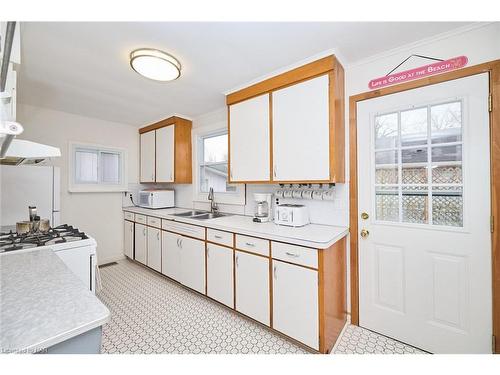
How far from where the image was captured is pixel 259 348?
5.52 feet

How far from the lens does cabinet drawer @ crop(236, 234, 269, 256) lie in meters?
1.84

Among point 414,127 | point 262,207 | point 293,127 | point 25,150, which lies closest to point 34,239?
point 25,150

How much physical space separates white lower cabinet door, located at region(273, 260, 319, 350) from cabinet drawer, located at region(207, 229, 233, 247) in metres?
0.53

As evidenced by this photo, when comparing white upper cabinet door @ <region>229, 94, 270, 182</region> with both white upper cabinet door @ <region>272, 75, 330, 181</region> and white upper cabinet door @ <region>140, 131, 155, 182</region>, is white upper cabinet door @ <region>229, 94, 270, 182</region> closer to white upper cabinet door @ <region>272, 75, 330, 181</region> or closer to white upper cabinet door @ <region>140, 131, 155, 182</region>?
white upper cabinet door @ <region>272, 75, 330, 181</region>

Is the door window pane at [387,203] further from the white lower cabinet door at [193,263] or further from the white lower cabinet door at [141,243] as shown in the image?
the white lower cabinet door at [141,243]

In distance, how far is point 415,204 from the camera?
171 cm

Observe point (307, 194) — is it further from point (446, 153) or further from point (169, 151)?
point (169, 151)

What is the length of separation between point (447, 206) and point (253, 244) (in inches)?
59.2

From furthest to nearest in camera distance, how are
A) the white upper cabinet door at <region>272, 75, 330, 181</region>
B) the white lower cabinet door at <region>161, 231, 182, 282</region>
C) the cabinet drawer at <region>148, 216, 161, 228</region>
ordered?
the cabinet drawer at <region>148, 216, 161, 228</region> < the white lower cabinet door at <region>161, 231, 182, 282</region> < the white upper cabinet door at <region>272, 75, 330, 181</region>

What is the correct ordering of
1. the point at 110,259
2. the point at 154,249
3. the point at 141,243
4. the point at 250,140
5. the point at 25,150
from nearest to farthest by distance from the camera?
the point at 25,150
the point at 250,140
the point at 154,249
the point at 141,243
the point at 110,259

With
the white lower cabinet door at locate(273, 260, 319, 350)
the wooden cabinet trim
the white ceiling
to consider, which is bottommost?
the white lower cabinet door at locate(273, 260, 319, 350)

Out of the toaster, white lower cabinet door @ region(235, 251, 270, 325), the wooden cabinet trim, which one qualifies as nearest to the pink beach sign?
the wooden cabinet trim

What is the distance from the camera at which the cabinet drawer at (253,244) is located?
1838 mm

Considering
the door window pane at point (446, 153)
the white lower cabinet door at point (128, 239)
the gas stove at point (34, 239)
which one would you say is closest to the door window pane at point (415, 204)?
the door window pane at point (446, 153)
